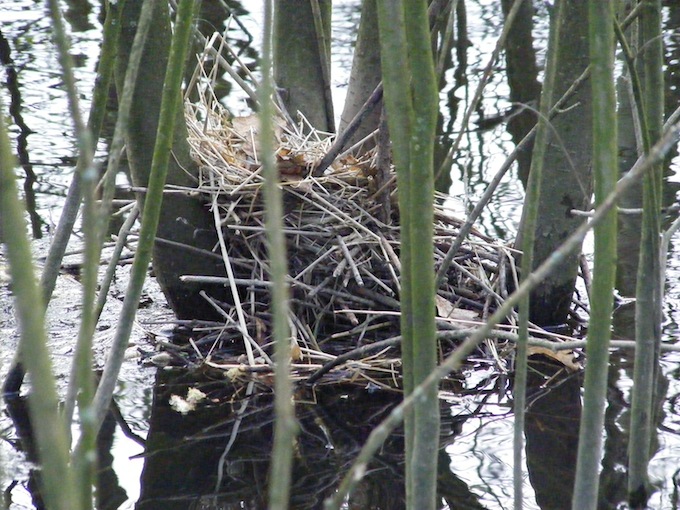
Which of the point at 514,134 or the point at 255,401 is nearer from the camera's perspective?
the point at 255,401

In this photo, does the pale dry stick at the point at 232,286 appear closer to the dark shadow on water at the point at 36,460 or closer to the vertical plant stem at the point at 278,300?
the dark shadow on water at the point at 36,460

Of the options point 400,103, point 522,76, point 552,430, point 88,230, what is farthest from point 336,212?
point 522,76

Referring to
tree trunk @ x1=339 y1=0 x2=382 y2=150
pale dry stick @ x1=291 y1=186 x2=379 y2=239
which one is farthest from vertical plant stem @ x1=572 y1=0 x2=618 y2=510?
tree trunk @ x1=339 y1=0 x2=382 y2=150

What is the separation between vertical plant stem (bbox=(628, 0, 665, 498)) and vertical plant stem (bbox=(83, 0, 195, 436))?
2.15 feet

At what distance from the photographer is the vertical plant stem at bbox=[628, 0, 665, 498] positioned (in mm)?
1281

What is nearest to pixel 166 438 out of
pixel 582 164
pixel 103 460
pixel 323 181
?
pixel 103 460

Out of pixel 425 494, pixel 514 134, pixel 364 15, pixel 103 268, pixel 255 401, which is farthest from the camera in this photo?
pixel 514 134

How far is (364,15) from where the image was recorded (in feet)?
8.03

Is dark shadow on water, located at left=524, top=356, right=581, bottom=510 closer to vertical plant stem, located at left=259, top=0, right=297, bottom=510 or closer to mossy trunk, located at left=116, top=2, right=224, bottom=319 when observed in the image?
mossy trunk, located at left=116, top=2, right=224, bottom=319

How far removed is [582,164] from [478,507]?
98 cm

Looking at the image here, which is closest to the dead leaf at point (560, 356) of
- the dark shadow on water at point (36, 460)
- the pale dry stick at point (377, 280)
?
the pale dry stick at point (377, 280)

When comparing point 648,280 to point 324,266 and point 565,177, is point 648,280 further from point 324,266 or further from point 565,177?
point 324,266

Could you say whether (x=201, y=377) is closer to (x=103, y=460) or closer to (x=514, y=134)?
(x=103, y=460)

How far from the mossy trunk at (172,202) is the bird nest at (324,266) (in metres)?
0.06
